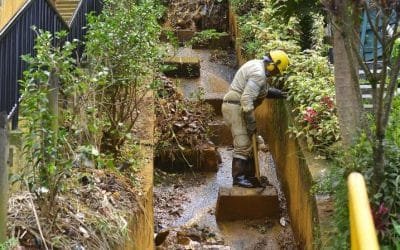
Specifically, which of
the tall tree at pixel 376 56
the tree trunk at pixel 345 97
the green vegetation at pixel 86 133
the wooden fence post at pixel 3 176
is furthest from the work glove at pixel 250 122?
the wooden fence post at pixel 3 176

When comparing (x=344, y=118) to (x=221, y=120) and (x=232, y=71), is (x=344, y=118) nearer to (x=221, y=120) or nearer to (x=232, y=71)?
(x=221, y=120)

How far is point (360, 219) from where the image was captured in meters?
2.39

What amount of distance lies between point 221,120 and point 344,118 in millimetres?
5873

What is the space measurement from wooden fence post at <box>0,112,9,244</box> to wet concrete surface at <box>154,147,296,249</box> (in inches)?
189

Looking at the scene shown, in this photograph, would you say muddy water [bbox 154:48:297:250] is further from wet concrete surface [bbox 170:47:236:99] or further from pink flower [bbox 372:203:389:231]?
pink flower [bbox 372:203:389:231]

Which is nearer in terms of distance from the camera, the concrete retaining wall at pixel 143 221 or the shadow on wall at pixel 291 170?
the concrete retaining wall at pixel 143 221

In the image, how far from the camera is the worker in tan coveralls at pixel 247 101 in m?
9.25

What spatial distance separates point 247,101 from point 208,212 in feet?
5.48

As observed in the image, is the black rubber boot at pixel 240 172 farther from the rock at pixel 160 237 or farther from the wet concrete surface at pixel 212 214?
the rock at pixel 160 237

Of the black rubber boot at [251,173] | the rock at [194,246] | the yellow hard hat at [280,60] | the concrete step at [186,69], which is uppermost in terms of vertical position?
the concrete step at [186,69]

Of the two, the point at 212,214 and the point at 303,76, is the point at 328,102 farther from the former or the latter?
the point at 212,214

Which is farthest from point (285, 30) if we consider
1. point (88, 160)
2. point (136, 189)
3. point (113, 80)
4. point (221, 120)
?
point (88, 160)

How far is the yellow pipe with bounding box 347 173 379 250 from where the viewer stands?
2.23 metres

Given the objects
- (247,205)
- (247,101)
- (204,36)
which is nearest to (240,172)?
(247,205)
